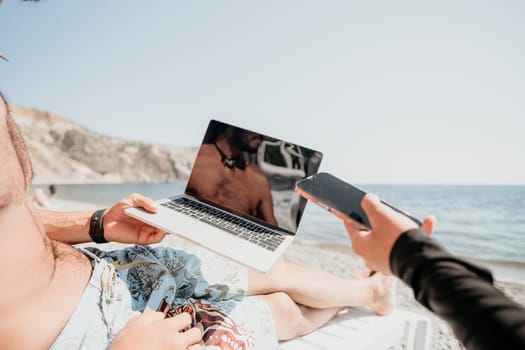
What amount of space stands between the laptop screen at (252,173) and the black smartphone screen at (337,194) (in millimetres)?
381

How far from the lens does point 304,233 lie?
9422mm

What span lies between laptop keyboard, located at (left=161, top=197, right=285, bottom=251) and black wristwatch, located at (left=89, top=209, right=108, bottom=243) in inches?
12.8

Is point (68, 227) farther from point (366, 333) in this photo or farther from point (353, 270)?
point (353, 270)

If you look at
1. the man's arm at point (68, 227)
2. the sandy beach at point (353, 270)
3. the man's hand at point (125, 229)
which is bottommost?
the sandy beach at point (353, 270)

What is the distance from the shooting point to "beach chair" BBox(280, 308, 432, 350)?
1.50 metres

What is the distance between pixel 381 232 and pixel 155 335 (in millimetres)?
789

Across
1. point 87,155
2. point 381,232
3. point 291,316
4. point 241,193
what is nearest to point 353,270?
point 291,316

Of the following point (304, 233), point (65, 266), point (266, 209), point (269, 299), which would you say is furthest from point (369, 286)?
point (304, 233)

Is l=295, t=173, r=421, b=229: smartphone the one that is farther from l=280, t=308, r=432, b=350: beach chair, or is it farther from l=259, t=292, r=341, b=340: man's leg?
l=280, t=308, r=432, b=350: beach chair

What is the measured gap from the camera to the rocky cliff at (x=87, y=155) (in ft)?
133

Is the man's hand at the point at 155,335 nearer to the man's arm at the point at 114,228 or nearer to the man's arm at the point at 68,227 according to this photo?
the man's arm at the point at 114,228

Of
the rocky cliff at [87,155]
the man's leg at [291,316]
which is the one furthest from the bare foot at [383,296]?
the rocky cliff at [87,155]

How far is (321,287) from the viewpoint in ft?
5.46

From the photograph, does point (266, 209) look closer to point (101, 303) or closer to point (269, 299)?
point (269, 299)
